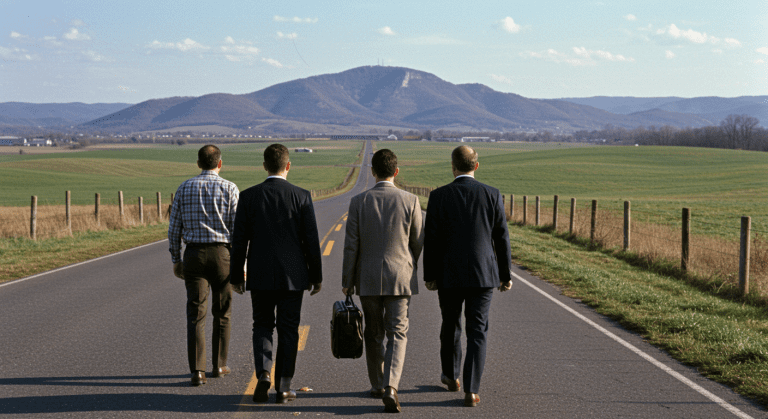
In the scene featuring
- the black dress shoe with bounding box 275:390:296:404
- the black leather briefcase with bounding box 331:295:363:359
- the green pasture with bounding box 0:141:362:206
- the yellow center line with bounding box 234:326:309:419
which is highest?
the black leather briefcase with bounding box 331:295:363:359

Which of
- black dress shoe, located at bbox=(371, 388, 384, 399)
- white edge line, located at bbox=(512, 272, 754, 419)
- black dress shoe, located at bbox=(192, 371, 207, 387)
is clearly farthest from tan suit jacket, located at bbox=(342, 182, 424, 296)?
white edge line, located at bbox=(512, 272, 754, 419)

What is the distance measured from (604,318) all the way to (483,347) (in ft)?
13.9

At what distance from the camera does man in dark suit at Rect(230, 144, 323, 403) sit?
5246 mm

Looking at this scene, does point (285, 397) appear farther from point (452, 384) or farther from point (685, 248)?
point (685, 248)

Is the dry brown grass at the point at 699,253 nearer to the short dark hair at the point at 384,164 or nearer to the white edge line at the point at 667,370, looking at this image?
the white edge line at the point at 667,370

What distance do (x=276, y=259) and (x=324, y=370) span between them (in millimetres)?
1569

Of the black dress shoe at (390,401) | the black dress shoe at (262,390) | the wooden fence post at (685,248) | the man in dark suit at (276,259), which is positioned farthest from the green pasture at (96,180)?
the black dress shoe at (390,401)

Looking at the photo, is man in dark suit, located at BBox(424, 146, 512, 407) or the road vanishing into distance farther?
man in dark suit, located at BBox(424, 146, 512, 407)

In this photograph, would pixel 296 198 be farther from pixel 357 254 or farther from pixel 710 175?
pixel 710 175

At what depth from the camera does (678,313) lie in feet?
29.0

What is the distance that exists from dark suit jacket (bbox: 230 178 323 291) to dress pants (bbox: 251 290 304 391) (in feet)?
0.49

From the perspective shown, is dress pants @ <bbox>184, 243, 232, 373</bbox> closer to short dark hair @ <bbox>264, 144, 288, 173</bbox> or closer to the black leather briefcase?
short dark hair @ <bbox>264, 144, 288, 173</bbox>

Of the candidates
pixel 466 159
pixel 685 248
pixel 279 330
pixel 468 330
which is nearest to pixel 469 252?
pixel 468 330

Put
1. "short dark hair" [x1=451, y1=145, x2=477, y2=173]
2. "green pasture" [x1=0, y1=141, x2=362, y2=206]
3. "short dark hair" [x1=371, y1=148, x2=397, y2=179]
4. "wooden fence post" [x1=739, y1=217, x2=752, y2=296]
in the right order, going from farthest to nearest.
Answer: "green pasture" [x1=0, y1=141, x2=362, y2=206]
"wooden fence post" [x1=739, y1=217, x2=752, y2=296]
"short dark hair" [x1=451, y1=145, x2=477, y2=173]
"short dark hair" [x1=371, y1=148, x2=397, y2=179]
